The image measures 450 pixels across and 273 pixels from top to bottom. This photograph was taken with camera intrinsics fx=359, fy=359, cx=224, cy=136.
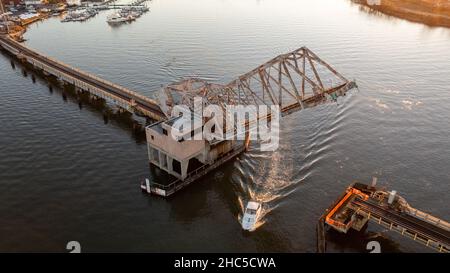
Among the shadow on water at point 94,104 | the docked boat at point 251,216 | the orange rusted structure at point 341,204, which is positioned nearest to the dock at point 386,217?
the orange rusted structure at point 341,204

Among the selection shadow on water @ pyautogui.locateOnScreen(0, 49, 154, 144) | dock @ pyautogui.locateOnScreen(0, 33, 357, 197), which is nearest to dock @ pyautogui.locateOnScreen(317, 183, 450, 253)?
dock @ pyautogui.locateOnScreen(0, 33, 357, 197)

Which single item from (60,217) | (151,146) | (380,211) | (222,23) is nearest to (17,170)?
(60,217)

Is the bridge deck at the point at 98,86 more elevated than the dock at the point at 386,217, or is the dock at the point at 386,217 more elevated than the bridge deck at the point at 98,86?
the bridge deck at the point at 98,86

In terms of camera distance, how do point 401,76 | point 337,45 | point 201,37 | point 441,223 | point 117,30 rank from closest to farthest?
point 441,223 → point 401,76 → point 337,45 → point 201,37 → point 117,30

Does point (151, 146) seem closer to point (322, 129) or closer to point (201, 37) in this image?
point (322, 129)

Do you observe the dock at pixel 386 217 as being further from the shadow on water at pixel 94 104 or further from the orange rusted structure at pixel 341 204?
the shadow on water at pixel 94 104

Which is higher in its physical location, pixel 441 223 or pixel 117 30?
pixel 117 30

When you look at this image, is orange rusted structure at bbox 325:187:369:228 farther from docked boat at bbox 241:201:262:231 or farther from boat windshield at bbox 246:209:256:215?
boat windshield at bbox 246:209:256:215
